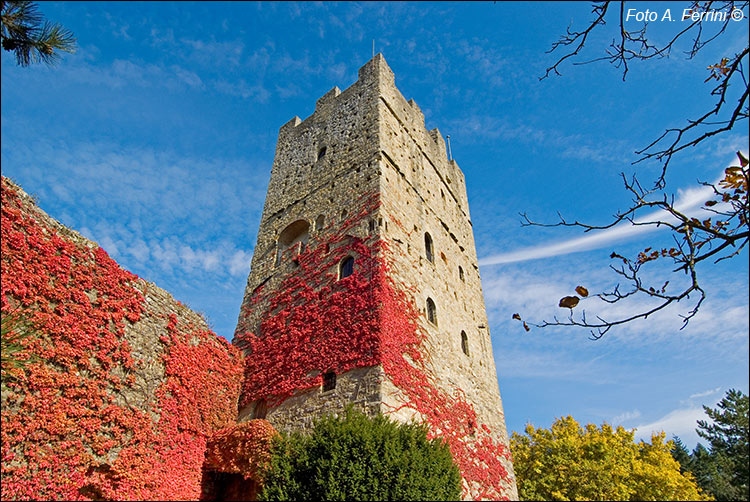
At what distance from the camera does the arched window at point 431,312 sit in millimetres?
12711

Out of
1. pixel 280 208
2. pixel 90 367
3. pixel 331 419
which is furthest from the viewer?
pixel 280 208

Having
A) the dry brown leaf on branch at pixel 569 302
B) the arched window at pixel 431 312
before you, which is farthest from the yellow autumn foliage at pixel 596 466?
the dry brown leaf on branch at pixel 569 302

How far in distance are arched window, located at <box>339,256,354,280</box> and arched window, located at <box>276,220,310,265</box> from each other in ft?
8.84

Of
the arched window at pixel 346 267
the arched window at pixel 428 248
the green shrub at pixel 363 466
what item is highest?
the arched window at pixel 428 248

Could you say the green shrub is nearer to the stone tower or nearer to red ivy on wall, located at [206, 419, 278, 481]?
red ivy on wall, located at [206, 419, 278, 481]

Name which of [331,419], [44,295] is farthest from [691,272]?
[44,295]

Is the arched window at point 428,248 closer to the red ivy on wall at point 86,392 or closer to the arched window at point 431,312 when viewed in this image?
the arched window at point 431,312

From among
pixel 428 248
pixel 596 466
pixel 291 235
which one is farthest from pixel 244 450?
pixel 596 466

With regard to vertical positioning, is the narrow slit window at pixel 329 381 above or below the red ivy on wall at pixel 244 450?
above

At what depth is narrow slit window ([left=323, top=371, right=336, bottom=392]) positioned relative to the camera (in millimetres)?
10039

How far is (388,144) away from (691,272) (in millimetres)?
11887

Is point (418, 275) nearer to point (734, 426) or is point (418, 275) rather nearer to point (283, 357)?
point (283, 357)

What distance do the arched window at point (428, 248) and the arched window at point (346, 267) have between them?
10.2 ft

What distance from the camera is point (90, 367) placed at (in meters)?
8.59
